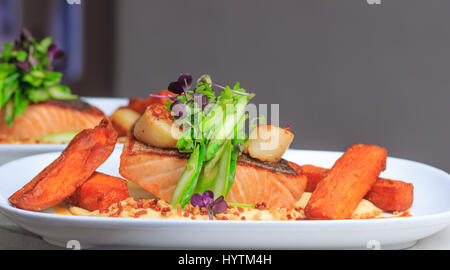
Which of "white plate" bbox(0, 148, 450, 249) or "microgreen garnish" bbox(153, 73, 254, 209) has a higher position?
"microgreen garnish" bbox(153, 73, 254, 209)

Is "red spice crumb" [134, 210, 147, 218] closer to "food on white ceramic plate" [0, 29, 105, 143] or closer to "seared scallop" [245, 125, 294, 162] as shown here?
"seared scallop" [245, 125, 294, 162]

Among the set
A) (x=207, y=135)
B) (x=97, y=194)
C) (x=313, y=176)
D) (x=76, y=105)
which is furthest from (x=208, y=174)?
(x=76, y=105)

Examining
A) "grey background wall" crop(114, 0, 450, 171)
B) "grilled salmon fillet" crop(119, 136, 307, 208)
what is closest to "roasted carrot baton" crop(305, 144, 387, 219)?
"grilled salmon fillet" crop(119, 136, 307, 208)

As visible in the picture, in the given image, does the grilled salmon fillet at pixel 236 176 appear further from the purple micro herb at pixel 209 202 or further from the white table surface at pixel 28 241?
the white table surface at pixel 28 241

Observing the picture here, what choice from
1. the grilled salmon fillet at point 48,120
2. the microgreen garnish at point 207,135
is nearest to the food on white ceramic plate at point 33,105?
the grilled salmon fillet at point 48,120

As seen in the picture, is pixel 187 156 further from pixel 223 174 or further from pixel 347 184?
pixel 347 184
